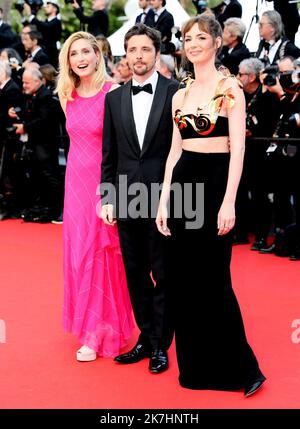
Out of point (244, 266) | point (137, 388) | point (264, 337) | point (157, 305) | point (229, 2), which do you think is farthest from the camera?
point (229, 2)

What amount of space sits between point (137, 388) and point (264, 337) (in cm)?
105

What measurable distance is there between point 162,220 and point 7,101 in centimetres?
541

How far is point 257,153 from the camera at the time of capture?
687 centimetres

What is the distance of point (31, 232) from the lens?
7.72 metres

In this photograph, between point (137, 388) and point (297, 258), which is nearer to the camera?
point (137, 388)

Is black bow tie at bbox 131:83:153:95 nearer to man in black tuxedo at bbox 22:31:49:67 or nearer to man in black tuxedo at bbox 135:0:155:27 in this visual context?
man in black tuxedo at bbox 135:0:155:27

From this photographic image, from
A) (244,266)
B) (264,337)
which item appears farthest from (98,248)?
(244,266)

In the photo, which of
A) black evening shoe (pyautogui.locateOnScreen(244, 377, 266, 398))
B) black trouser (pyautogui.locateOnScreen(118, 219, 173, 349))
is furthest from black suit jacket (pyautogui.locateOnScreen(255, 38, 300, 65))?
black evening shoe (pyautogui.locateOnScreen(244, 377, 266, 398))

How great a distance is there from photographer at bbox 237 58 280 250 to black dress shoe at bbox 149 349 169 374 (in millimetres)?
3032

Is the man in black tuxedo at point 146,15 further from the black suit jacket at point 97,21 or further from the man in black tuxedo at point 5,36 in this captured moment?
the man in black tuxedo at point 5,36

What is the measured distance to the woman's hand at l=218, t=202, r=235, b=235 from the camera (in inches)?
130

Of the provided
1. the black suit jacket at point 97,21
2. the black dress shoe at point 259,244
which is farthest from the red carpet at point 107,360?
the black suit jacket at point 97,21

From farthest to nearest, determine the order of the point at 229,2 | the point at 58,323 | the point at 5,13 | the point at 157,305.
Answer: the point at 5,13 → the point at 229,2 → the point at 58,323 → the point at 157,305
